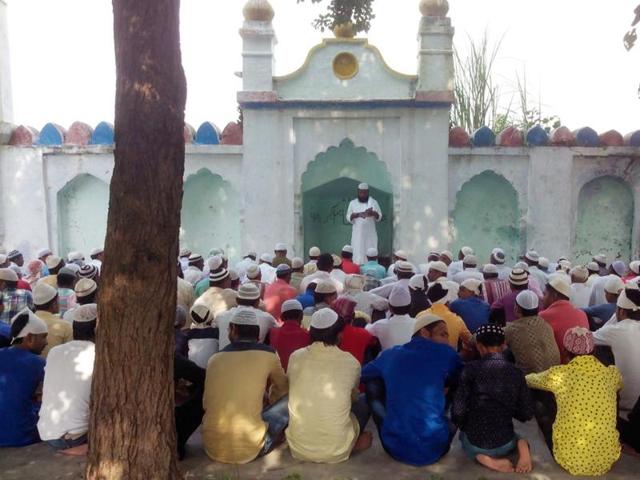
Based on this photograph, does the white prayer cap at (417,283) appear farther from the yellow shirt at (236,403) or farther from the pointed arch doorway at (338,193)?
the pointed arch doorway at (338,193)

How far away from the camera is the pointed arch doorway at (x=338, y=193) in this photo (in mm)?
10797

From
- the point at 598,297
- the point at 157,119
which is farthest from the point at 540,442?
the point at 157,119

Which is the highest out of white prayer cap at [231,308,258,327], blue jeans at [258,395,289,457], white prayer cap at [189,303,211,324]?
white prayer cap at [231,308,258,327]

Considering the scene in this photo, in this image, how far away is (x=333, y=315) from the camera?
12.2ft

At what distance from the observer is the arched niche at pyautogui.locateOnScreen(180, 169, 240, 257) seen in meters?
11.0

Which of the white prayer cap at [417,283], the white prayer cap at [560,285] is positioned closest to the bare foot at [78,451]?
the white prayer cap at [417,283]

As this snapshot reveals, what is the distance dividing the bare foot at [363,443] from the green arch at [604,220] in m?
7.93

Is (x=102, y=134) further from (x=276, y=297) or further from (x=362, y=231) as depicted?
(x=276, y=297)

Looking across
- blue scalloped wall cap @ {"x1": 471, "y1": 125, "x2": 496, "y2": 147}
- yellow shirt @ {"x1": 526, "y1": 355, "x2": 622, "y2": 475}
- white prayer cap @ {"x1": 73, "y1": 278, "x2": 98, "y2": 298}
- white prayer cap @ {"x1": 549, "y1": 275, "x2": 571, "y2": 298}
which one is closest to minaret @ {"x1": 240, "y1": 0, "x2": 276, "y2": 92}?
blue scalloped wall cap @ {"x1": 471, "y1": 125, "x2": 496, "y2": 147}

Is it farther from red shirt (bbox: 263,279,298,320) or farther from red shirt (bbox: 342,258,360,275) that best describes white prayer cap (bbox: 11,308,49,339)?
red shirt (bbox: 342,258,360,275)

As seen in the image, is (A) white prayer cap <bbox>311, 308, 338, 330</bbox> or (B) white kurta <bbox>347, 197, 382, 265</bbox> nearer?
(A) white prayer cap <bbox>311, 308, 338, 330</bbox>

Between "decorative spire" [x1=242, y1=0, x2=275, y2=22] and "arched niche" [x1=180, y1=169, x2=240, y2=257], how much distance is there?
276cm

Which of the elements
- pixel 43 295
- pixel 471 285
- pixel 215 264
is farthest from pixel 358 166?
pixel 43 295

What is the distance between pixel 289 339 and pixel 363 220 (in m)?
5.88
